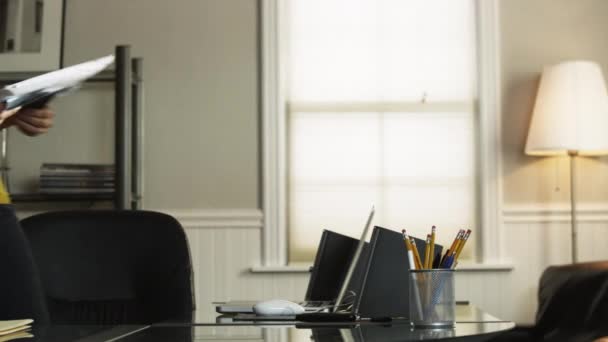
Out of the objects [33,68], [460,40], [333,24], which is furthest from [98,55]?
[460,40]

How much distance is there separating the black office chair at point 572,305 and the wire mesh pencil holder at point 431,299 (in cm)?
136

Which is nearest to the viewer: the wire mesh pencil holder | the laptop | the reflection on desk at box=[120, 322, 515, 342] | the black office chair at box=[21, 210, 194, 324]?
the reflection on desk at box=[120, 322, 515, 342]

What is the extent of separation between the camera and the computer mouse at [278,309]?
1.81 metres

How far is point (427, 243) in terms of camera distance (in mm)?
1652

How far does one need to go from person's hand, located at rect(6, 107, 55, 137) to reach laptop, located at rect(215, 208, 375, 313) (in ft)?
1.97

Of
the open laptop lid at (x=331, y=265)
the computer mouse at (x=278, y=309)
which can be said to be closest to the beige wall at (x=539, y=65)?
the open laptop lid at (x=331, y=265)

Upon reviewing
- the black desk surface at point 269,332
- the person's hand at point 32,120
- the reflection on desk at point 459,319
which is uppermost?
the person's hand at point 32,120

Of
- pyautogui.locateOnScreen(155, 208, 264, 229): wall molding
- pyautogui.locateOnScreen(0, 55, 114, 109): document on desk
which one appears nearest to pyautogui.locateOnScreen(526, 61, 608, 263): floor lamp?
pyautogui.locateOnScreen(155, 208, 264, 229): wall molding

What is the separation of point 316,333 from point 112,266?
92cm

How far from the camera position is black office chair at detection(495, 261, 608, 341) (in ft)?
9.30

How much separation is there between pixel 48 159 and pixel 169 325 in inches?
97.7

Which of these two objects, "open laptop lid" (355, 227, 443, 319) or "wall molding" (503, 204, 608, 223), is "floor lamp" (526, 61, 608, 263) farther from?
"open laptop lid" (355, 227, 443, 319)

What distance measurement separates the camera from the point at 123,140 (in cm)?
371

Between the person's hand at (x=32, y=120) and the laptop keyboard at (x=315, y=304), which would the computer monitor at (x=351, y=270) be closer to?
the laptop keyboard at (x=315, y=304)
